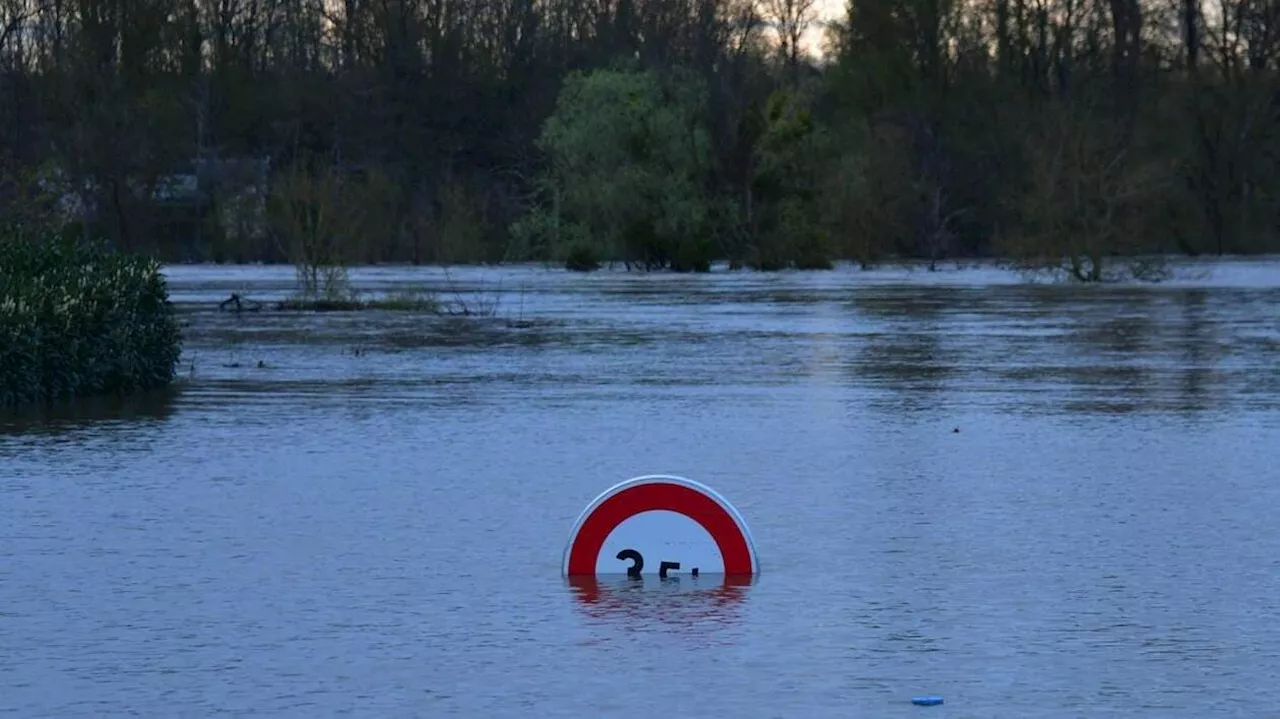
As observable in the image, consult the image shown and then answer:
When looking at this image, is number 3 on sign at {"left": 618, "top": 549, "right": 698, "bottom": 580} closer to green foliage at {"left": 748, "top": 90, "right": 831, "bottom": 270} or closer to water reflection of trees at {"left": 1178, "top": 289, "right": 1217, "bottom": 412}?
water reflection of trees at {"left": 1178, "top": 289, "right": 1217, "bottom": 412}

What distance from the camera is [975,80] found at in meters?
104

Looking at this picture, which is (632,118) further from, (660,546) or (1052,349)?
(660,546)

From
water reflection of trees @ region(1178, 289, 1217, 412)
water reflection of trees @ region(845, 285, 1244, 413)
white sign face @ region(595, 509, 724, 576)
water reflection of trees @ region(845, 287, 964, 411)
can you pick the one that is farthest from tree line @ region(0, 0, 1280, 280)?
white sign face @ region(595, 509, 724, 576)

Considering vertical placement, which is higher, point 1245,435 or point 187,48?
point 187,48

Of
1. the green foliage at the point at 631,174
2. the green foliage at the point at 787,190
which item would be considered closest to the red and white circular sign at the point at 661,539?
the green foliage at the point at 631,174

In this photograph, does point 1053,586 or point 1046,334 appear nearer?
point 1053,586

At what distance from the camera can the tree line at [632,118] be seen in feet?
281

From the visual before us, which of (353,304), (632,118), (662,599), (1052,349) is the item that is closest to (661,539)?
(662,599)

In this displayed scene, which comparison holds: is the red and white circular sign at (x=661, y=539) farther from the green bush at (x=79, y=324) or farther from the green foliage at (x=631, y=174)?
the green foliage at (x=631, y=174)

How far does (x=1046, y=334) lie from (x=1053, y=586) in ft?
84.2

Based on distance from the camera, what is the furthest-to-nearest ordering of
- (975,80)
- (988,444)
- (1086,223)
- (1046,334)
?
(975,80), (1086,223), (1046,334), (988,444)

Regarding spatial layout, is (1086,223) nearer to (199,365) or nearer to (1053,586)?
(199,365)

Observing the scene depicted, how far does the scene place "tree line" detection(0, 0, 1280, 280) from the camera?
281ft

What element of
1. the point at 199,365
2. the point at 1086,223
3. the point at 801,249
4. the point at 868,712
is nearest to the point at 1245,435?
the point at 868,712
